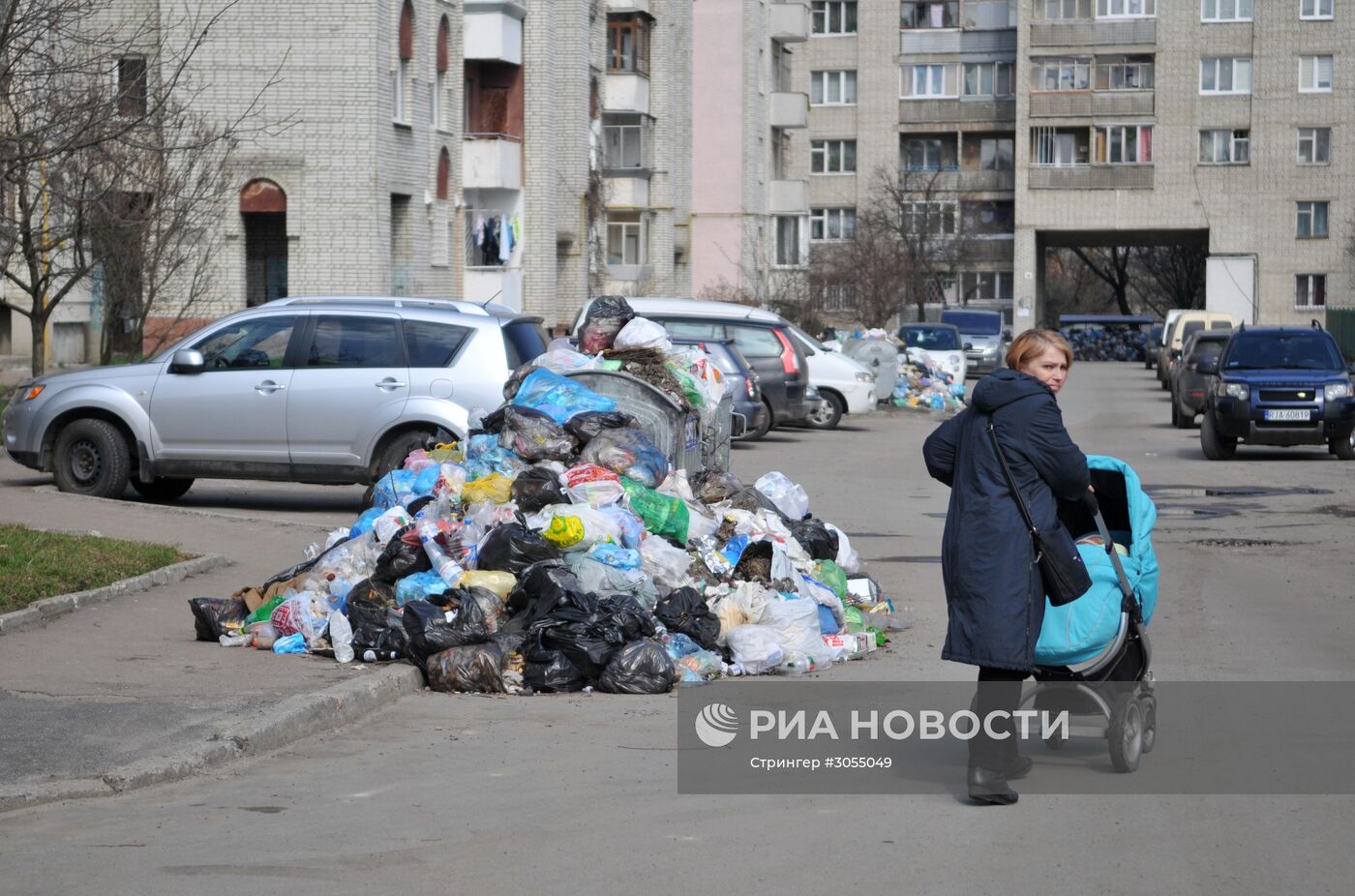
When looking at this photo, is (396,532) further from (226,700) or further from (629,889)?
(629,889)

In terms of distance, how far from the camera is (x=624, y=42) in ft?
177

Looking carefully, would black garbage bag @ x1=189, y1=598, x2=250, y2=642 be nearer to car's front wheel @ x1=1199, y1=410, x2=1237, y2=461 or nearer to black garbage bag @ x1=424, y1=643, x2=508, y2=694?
black garbage bag @ x1=424, y1=643, x2=508, y2=694

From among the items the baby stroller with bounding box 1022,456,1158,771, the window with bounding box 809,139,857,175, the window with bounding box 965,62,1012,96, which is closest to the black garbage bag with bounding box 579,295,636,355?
the baby stroller with bounding box 1022,456,1158,771

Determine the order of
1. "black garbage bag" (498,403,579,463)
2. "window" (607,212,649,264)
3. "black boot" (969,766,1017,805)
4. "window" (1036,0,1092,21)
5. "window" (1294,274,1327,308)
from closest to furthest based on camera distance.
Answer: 1. "black boot" (969,766,1017,805)
2. "black garbage bag" (498,403,579,463)
3. "window" (607,212,649,264)
4. "window" (1294,274,1327,308)
5. "window" (1036,0,1092,21)

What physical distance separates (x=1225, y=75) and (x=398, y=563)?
7207 centimetres

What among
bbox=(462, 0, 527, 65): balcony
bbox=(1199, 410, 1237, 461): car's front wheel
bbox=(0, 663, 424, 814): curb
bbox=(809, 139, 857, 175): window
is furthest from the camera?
bbox=(809, 139, 857, 175): window

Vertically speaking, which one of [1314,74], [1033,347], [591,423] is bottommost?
[591,423]

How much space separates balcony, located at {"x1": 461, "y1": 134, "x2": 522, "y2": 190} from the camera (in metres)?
43.3

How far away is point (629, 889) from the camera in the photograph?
207 inches

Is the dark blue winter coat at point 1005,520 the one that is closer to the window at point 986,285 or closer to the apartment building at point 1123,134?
the apartment building at point 1123,134

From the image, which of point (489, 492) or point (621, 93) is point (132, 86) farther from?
point (621, 93)

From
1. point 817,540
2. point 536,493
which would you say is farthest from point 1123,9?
point 536,493

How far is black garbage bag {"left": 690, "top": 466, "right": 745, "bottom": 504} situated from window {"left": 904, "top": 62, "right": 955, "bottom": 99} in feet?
242

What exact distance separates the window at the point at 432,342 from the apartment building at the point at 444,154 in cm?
1330
